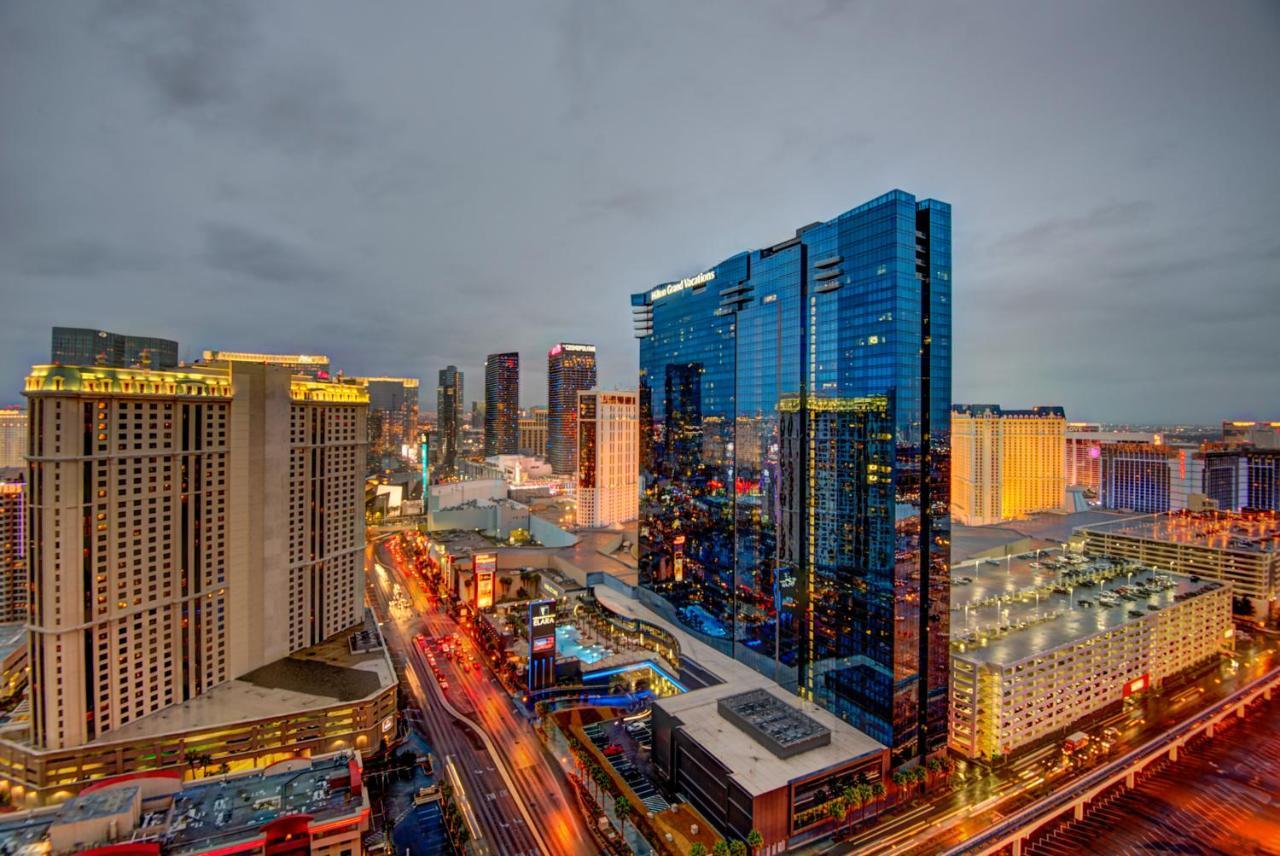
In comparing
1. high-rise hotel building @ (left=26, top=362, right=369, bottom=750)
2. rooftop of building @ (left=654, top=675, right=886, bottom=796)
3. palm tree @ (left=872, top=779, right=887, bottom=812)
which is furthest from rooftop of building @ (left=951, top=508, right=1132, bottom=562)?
high-rise hotel building @ (left=26, top=362, right=369, bottom=750)

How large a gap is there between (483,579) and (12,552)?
7474cm

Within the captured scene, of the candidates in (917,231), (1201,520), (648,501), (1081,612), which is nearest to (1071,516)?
(1201,520)

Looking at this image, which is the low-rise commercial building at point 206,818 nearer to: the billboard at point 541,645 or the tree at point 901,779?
the billboard at point 541,645

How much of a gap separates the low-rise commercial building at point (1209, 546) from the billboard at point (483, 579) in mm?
128400

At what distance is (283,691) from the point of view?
71.5 metres

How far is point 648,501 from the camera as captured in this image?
112375 millimetres

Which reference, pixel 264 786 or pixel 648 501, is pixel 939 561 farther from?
pixel 264 786

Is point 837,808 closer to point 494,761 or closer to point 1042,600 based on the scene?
point 494,761

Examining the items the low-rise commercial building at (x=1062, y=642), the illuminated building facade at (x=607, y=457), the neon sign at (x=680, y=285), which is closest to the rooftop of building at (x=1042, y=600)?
the low-rise commercial building at (x=1062, y=642)

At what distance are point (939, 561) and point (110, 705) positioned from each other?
89.4m

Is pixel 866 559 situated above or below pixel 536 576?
above

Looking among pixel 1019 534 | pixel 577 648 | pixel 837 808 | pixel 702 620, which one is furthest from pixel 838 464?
pixel 1019 534

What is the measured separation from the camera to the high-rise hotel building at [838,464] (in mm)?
62688

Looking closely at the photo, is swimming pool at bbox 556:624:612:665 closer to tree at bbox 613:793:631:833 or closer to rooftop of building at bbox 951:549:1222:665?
tree at bbox 613:793:631:833
